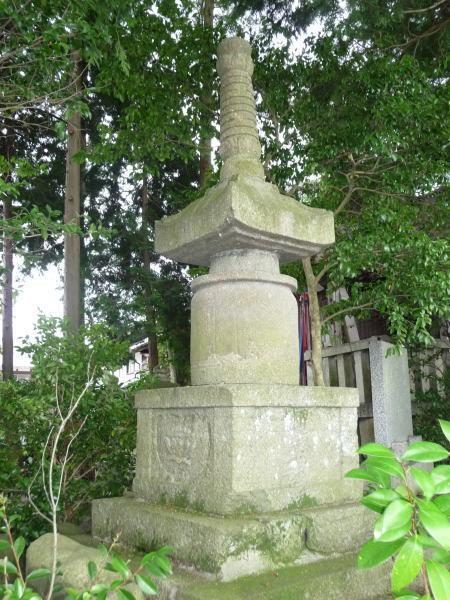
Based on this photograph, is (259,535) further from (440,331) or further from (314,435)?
(440,331)

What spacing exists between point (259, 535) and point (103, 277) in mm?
8357

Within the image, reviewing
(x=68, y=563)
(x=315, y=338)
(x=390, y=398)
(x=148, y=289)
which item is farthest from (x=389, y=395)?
(x=148, y=289)

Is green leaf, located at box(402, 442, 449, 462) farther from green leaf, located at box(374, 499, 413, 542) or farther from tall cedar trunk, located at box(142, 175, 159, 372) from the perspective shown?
tall cedar trunk, located at box(142, 175, 159, 372)

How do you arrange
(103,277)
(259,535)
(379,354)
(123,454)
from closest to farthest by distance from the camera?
(259,535) → (123,454) → (379,354) → (103,277)

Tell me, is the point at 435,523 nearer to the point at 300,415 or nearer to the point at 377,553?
the point at 377,553

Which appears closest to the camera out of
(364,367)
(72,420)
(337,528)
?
(337,528)

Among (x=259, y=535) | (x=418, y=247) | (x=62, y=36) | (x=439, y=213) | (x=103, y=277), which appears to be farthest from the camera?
(x=103, y=277)

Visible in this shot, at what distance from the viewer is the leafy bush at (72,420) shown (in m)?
3.96

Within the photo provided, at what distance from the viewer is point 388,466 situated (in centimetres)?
98

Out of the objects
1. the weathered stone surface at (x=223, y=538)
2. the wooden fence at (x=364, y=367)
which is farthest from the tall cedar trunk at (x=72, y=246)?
the weathered stone surface at (x=223, y=538)

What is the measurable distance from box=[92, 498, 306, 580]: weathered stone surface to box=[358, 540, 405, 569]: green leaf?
4.48 ft

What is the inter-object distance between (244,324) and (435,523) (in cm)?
198

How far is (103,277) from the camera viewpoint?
10.1 m

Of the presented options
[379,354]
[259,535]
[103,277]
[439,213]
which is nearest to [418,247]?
[439,213]
